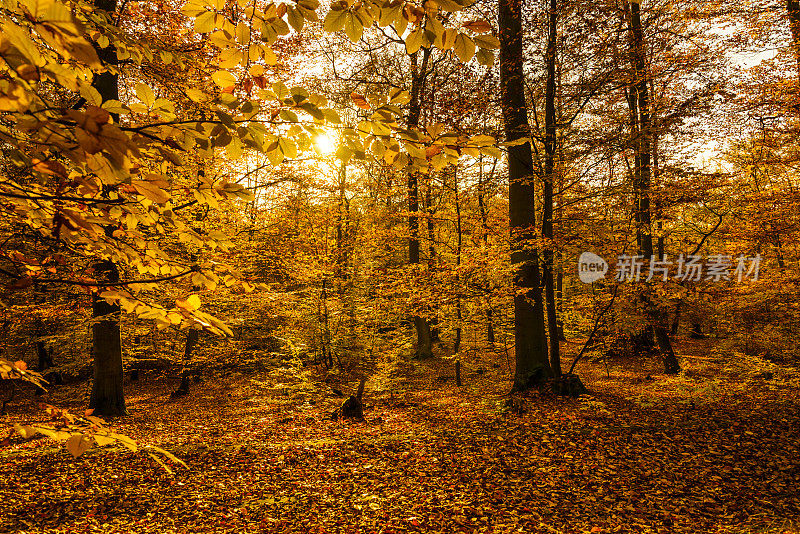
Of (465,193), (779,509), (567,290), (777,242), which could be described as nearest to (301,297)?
(465,193)

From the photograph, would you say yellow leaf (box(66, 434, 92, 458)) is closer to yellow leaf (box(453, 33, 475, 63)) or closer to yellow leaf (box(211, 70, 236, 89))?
yellow leaf (box(211, 70, 236, 89))

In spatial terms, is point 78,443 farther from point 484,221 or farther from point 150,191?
point 484,221

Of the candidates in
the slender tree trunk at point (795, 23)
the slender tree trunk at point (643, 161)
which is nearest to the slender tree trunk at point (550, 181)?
the slender tree trunk at point (643, 161)

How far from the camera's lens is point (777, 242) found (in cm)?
801

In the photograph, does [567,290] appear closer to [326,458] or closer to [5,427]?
[326,458]

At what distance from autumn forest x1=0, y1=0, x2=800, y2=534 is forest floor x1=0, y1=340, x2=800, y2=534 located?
43mm

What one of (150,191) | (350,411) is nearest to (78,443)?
(150,191)

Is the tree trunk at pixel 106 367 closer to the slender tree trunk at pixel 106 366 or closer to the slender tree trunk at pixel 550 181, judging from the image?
the slender tree trunk at pixel 106 366
